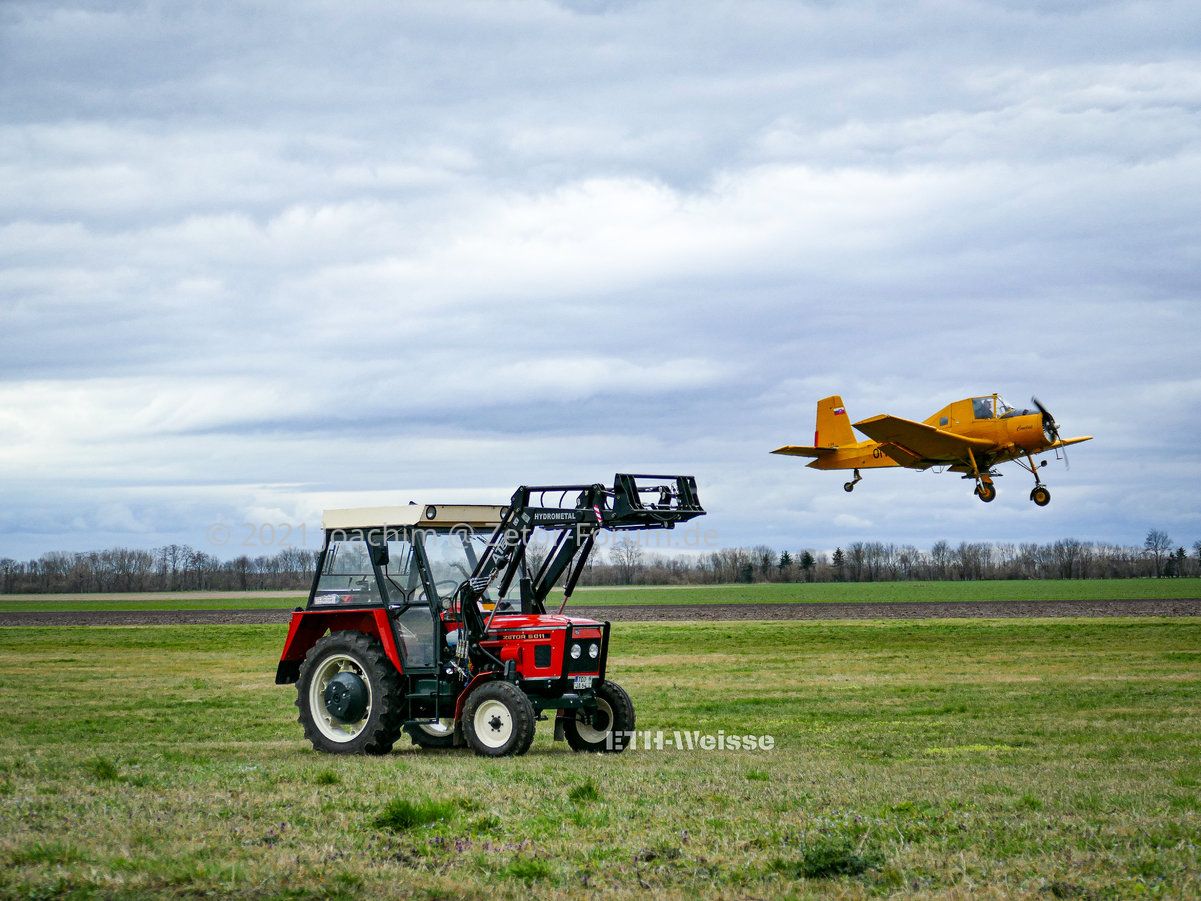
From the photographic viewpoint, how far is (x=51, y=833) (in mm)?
7418

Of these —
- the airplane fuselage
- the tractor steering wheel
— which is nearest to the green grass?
the airplane fuselage

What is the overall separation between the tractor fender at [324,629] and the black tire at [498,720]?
996 millimetres

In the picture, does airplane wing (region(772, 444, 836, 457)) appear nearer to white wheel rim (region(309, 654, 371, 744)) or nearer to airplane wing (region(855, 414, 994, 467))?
airplane wing (region(855, 414, 994, 467))

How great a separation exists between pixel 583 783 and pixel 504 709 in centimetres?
299

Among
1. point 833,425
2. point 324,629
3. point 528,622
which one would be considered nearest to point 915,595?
point 833,425

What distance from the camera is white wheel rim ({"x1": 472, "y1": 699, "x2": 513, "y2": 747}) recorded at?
12.3 metres

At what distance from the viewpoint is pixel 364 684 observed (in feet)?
42.3

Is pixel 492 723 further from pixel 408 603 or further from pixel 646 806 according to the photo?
pixel 646 806

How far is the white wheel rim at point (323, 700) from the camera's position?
1305 centimetres

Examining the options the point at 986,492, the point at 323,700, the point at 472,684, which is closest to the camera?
the point at 472,684

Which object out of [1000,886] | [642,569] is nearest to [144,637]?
[1000,886]

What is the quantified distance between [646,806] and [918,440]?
77.9ft

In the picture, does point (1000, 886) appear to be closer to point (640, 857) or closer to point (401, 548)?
point (640, 857)

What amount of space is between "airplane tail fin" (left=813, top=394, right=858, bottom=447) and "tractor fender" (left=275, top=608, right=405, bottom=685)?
1105 inches
